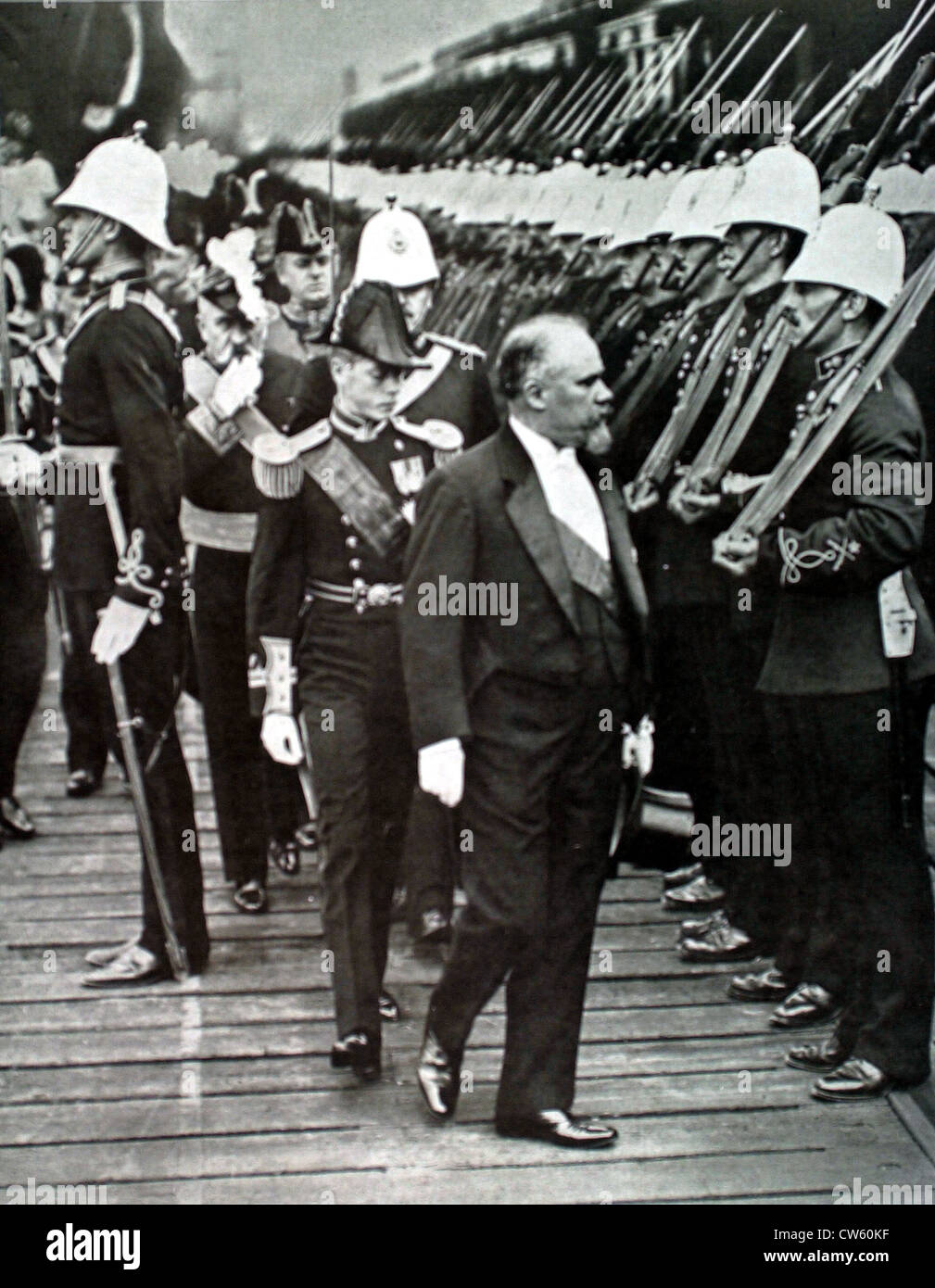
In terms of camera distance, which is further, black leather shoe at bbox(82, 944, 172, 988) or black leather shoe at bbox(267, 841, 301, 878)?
black leather shoe at bbox(267, 841, 301, 878)

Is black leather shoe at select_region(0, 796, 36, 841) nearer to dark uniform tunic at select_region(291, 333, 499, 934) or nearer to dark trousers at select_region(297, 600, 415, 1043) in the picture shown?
dark trousers at select_region(297, 600, 415, 1043)

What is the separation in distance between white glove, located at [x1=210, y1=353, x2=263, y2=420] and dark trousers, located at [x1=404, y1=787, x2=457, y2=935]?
1.06m

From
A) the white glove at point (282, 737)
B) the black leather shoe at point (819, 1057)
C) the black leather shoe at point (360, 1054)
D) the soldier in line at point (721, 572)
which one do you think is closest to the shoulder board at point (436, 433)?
the soldier in line at point (721, 572)

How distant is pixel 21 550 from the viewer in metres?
5.11

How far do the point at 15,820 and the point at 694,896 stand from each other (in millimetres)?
1771

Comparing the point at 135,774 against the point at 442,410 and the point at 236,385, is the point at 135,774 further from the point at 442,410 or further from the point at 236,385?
the point at 442,410

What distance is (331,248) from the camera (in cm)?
482

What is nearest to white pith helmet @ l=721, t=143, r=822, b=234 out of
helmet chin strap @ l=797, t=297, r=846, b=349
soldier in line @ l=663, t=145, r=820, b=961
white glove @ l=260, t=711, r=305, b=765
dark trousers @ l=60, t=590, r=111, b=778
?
soldier in line @ l=663, t=145, r=820, b=961

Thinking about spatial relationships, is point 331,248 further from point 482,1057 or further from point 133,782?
point 482,1057

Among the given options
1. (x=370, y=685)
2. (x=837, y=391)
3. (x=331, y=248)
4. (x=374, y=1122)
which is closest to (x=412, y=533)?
(x=370, y=685)

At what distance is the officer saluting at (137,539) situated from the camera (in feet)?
16.1

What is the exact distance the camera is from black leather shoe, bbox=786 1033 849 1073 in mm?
4840

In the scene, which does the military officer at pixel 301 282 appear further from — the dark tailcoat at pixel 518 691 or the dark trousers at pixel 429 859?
the dark trousers at pixel 429 859

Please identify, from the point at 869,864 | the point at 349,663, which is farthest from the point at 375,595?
the point at 869,864
